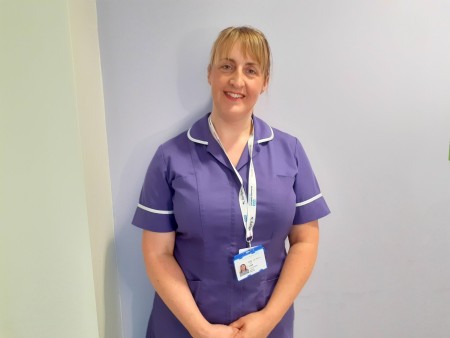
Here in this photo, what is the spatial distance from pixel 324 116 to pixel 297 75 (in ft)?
0.63

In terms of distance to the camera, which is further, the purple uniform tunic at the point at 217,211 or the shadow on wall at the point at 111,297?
the shadow on wall at the point at 111,297

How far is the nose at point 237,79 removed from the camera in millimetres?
1120

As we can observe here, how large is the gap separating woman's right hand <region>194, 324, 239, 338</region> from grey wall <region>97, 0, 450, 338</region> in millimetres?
433

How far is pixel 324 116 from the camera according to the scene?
141 cm

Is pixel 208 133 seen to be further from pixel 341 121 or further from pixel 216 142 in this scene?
pixel 341 121

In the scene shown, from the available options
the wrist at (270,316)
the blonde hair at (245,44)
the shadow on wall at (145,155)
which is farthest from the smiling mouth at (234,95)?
the wrist at (270,316)

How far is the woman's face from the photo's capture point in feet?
3.73

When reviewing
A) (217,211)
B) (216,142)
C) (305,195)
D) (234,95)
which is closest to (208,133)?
(216,142)

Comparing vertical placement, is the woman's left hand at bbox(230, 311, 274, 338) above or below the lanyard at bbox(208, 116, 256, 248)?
below

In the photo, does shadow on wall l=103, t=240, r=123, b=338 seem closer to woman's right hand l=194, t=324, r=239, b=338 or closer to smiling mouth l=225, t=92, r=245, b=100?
woman's right hand l=194, t=324, r=239, b=338

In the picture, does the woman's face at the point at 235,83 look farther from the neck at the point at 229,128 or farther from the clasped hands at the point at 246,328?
the clasped hands at the point at 246,328

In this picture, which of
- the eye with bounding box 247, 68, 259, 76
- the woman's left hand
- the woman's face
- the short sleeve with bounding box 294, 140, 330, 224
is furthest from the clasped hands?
the eye with bounding box 247, 68, 259, 76

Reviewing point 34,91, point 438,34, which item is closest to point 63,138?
point 34,91

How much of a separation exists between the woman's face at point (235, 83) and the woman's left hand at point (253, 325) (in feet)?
2.12
